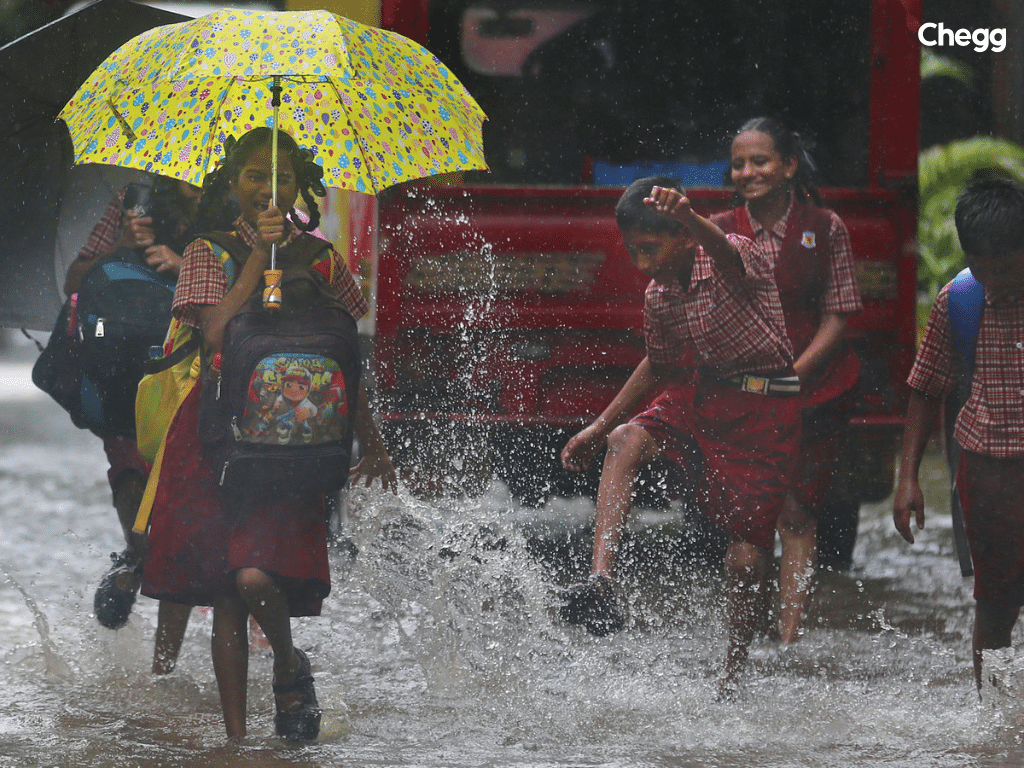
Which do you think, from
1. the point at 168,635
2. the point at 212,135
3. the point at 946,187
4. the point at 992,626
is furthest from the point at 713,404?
the point at 946,187

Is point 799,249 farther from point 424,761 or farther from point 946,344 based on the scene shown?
point 424,761

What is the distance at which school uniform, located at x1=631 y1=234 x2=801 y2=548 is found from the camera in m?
4.54

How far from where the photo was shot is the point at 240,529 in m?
3.80

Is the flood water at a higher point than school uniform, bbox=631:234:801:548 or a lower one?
lower

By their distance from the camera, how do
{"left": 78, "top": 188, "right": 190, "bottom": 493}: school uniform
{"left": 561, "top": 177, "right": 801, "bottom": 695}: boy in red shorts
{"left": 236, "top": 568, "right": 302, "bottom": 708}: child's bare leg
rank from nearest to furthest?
1. {"left": 236, "top": 568, "right": 302, "bottom": 708}: child's bare leg
2. {"left": 561, "top": 177, "right": 801, "bottom": 695}: boy in red shorts
3. {"left": 78, "top": 188, "right": 190, "bottom": 493}: school uniform

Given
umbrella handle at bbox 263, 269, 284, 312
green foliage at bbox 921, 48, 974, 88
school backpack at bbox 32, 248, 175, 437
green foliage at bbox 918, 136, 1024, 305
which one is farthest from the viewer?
green foliage at bbox 921, 48, 974, 88

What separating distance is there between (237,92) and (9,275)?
1266 millimetres

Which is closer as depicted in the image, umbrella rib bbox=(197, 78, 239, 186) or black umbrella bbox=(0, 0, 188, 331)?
umbrella rib bbox=(197, 78, 239, 186)

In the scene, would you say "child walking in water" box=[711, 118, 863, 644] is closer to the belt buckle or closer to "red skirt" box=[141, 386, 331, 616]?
the belt buckle

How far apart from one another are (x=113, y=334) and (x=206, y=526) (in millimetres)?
1136

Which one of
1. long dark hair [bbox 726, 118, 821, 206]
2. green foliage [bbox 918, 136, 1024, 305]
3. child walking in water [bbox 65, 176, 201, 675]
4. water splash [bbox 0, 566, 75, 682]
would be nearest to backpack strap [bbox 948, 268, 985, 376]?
long dark hair [bbox 726, 118, 821, 206]

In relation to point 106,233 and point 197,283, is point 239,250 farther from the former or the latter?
point 106,233

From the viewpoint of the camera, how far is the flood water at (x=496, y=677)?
390 centimetres

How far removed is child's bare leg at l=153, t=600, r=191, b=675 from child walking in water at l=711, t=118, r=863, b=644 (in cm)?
209
